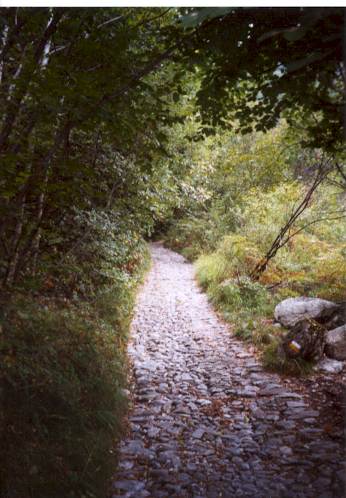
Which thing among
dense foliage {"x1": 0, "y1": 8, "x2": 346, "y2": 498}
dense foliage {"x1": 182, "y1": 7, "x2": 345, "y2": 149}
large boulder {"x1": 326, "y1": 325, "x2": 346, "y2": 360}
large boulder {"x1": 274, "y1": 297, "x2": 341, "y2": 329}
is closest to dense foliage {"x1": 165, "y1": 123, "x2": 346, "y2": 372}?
large boulder {"x1": 274, "y1": 297, "x2": 341, "y2": 329}

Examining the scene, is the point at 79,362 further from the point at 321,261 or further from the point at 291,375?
the point at 321,261

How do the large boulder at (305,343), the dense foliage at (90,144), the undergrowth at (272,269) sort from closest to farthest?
the dense foliage at (90,144), the large boulder at (305,343), the undergrowth at (272,269)

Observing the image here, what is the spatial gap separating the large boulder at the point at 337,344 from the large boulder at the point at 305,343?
0.64ft

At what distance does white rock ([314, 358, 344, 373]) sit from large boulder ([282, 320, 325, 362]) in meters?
0.10

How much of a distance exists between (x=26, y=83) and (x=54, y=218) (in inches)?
134

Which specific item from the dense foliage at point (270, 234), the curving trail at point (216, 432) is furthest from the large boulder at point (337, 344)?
the curving trail at point (216, 432)

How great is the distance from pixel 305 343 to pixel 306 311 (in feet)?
4.94

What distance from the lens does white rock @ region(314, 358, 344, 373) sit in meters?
5.37

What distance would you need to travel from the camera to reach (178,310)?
9016mm

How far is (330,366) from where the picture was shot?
215 inches

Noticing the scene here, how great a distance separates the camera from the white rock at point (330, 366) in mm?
5371

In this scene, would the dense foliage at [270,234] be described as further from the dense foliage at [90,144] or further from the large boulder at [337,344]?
the dense foliage at [90,144]

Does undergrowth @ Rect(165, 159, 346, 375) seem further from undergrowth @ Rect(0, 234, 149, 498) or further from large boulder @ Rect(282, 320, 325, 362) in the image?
undergrowth @ Rect(0, 234, 149, 498)

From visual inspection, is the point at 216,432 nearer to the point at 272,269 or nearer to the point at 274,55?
the point at 274,55
